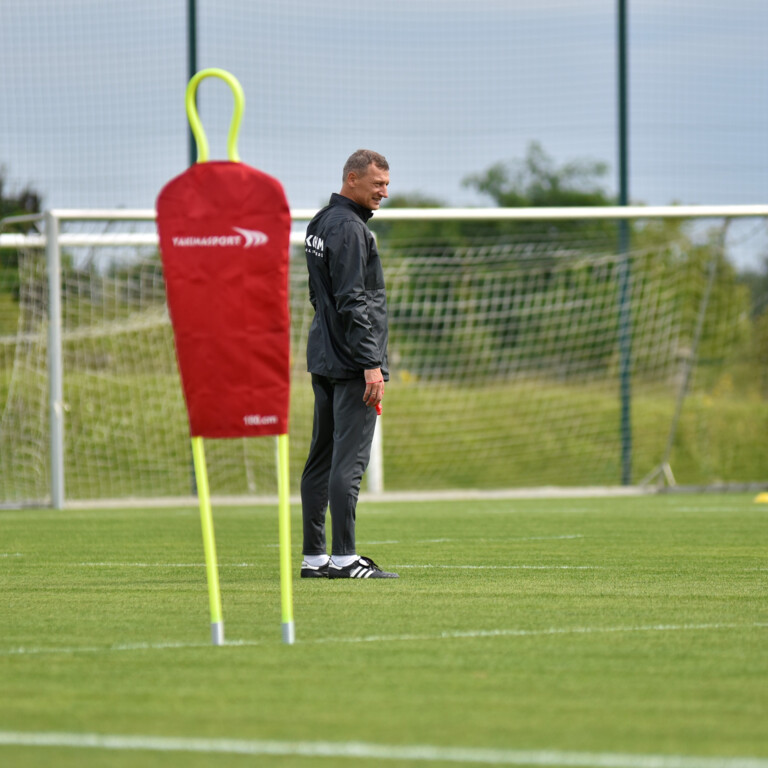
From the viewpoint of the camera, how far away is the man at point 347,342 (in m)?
6.25

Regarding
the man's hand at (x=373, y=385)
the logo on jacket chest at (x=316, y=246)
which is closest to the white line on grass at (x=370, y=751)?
the man's hand at (x=373, y=385)

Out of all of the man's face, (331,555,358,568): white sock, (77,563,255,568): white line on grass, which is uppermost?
the man's face

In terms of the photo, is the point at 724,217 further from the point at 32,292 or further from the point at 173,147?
the point at 32,292

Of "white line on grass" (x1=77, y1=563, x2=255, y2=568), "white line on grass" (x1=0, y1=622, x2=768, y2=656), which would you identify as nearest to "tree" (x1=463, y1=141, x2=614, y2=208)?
"white line on grass" (x1=77, y1=563, x2=255, y2=568)

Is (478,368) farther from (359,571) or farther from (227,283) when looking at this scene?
(227,283)

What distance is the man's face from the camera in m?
6.46

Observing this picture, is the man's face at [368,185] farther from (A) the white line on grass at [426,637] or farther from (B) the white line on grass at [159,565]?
(A) the white line on grass at [426,637]

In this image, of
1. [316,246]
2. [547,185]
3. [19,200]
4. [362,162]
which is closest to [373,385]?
[316,246]

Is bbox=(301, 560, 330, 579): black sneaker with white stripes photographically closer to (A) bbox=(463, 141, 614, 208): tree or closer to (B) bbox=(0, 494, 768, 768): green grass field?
(B) bbox=(0, 494, 768, 768): green grass field

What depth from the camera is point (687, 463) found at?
15703mm

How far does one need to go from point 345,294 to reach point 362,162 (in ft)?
2.19

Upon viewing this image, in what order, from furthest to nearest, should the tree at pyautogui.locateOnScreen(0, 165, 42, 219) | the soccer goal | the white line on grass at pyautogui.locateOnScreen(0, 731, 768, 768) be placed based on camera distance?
the tree at pyautogui.locateOnScreen(0, 165, 42, 219), the soccer goal, the white line on grass at pyautogui.locateOnScreen(0, 731, 768, 768)

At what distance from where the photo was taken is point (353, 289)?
6223mm

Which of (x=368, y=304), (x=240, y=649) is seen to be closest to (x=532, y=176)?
(x=368, y=304)
